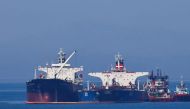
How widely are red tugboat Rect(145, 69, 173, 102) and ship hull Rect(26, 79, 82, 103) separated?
13767 mm

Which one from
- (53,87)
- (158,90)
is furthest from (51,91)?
(158,90)

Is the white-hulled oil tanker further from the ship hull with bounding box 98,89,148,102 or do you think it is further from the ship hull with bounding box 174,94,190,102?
the ship hull with bounding box 174,94,190,102

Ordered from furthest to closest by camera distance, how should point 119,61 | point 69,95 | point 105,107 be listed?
point 119,61 → point 69,95 → point 105,107

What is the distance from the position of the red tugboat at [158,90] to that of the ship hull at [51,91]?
13.8 meters

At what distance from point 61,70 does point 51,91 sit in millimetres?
7418

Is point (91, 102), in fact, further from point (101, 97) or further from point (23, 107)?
point (23, 107)

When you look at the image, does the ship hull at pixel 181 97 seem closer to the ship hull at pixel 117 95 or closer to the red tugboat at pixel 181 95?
the red tugboat at pixel 181 95

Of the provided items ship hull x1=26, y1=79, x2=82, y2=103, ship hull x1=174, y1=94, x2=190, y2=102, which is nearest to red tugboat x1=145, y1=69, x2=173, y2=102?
ship hull x1=174, y1=94, x2=190, y2=102

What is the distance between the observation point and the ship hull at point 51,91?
127812mm

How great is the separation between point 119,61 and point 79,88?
30.8ft

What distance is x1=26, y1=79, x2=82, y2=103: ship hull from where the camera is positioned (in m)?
128

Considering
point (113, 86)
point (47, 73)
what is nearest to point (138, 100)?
point (113, 86)

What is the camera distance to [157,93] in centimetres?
14050

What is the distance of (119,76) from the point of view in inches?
5492
